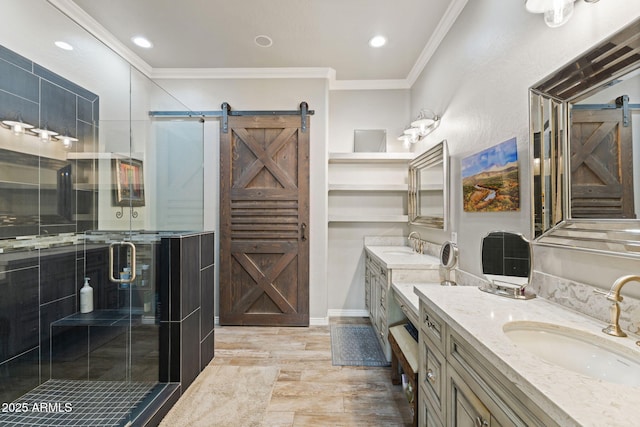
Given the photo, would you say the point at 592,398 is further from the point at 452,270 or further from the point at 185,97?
the point at 185,97

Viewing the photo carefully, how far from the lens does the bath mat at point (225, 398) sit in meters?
1.73

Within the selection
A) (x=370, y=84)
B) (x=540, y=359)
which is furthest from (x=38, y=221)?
(x=370, y=84)

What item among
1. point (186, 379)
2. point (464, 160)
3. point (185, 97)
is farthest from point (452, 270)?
point (185, 97)

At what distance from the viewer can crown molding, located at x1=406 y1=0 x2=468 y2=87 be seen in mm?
2111

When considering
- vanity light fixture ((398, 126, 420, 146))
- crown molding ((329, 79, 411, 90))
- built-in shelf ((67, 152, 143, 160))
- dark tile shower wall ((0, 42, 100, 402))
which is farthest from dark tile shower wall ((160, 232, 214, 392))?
crown molding ((329, 79, 411, 90))

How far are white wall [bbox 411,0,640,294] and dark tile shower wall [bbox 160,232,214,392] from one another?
2.12 m

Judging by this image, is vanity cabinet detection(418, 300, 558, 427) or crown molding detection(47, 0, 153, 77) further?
crown molding detection(47, 0, 153, 77)

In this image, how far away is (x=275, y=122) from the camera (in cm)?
311

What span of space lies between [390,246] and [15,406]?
3.40m

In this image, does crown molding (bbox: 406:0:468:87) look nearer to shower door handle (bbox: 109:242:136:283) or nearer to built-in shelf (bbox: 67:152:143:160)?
built-in shelf (bbox: 67:152:143:160)

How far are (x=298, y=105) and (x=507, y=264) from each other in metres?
2.65

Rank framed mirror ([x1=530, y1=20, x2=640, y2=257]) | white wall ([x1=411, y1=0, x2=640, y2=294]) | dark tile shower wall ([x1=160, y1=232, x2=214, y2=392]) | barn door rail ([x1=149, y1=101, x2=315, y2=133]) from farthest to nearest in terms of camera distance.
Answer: barn door rail ([x1=149, y1=101, x2=315, y2=133]) → dark tile shower wall ([x1=160, y1=232, x2=214, y2=392]) → white wall ([x1=411, y1=0, x2=640, y2=294]) → framed mirror ([x1=530, y1=20, x2=640, y2=257])

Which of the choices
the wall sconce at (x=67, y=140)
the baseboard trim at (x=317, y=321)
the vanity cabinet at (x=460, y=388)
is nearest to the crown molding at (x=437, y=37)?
the vanity cabinet at (x=460, y=388)

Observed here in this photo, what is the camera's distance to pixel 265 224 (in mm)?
3111
